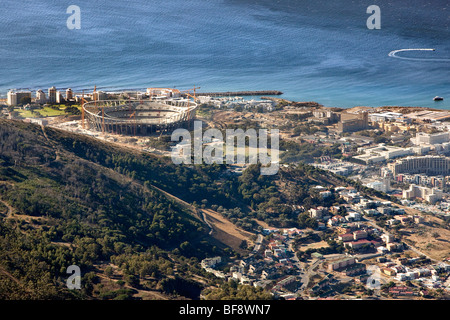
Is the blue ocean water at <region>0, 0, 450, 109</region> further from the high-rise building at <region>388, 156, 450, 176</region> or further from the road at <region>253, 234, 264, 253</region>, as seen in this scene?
the road at <region>253, 234, 264, 253</region>

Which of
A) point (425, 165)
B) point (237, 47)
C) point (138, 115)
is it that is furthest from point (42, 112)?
point (237, 47)

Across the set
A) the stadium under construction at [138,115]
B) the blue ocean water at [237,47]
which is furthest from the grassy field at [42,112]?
the blue ocean water at [237,47]

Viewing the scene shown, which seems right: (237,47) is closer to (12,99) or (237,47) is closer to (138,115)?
(138,115)

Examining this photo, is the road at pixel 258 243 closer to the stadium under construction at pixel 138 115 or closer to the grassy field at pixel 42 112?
the stadium under construction at pixel 138 115

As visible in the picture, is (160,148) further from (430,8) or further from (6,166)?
(430,8)

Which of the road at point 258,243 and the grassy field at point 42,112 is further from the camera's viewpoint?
the grassy field at point 42,112

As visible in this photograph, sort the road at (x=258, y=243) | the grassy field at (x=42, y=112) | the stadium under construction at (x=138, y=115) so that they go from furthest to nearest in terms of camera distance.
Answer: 1. the grassy field at (x=42, y=112)
2. the stadium under construction at (x=138, y=115)
3. the road at (x=258, y=243)

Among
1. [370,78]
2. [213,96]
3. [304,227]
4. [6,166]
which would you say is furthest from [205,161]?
[370,78]

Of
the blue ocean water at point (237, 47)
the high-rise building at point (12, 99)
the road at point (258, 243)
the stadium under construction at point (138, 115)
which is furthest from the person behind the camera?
the blue ocean water at point (237, 47)
